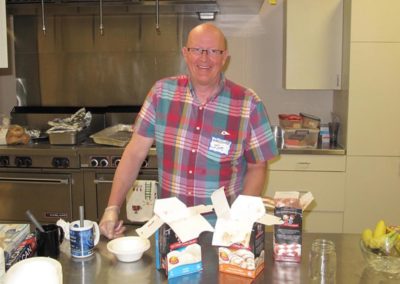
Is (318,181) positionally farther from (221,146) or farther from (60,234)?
(60,234)

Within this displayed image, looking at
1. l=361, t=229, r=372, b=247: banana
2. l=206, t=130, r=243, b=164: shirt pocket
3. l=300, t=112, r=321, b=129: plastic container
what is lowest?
l=361, t=229, r=372, b=247: banana

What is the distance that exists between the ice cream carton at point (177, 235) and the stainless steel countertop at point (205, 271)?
30 millimetres

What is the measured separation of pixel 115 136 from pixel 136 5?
892 millimetres

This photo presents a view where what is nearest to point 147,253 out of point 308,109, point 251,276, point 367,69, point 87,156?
point 251,276

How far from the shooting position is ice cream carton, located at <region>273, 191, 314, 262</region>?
4.42 ft

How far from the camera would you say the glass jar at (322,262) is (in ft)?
4.25

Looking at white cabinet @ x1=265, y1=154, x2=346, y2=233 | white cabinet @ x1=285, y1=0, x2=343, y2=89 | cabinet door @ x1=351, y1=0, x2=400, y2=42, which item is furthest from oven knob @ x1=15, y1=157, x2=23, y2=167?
cabinet door @ x1=351, y1=0, x2=400, y2=42

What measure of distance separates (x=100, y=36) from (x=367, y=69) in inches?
76.5

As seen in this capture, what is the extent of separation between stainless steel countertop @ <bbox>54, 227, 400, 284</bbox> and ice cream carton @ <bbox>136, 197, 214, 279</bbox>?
30mm

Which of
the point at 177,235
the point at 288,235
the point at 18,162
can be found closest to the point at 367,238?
the point at 288,235

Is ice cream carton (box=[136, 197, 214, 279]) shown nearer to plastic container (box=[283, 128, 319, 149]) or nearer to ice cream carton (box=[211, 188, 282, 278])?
ice cream carton (box=[211, 188, 282, 278])

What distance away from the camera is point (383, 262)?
1.33m

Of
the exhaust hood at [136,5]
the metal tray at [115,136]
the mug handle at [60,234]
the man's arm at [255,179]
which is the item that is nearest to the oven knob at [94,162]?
the metal tray at [115,136]

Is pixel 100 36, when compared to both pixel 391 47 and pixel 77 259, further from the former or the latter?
pixel 77 259
